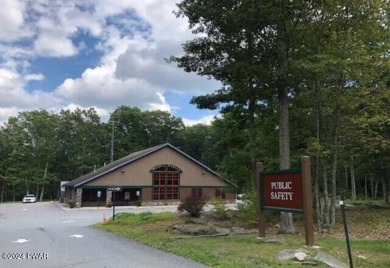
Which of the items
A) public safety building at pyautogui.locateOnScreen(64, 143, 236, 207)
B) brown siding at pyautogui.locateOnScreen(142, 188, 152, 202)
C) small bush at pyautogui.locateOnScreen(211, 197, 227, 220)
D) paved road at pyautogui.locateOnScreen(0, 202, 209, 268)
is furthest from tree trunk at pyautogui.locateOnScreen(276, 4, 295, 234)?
brown siding at pyautogui.locateOnScreen(142, 188, 152, 202)

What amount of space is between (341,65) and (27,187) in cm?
6920

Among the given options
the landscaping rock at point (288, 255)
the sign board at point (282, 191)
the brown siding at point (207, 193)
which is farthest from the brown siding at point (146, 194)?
the landscaping rock at point (288, 255)

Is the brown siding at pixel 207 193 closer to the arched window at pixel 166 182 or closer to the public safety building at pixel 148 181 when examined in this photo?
the public safety building at pixel 148 181

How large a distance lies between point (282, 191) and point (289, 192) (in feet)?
1.19

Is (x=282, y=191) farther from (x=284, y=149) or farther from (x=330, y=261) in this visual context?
(x=284, y=149)

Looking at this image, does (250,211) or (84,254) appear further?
(250,211)

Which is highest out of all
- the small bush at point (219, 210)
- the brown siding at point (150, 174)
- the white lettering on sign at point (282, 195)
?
the brown siding at point (150, 174)

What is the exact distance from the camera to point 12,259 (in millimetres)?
10086

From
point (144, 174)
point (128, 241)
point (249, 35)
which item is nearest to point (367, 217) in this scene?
point (249, 35)

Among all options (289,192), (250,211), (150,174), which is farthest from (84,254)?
(150,174)

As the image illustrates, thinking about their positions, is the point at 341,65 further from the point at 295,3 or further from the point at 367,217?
the point at 367,217

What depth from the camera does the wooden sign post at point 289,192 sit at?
34.3 feet

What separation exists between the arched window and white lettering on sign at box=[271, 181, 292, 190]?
39.0 m

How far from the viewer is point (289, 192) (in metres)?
11.1
